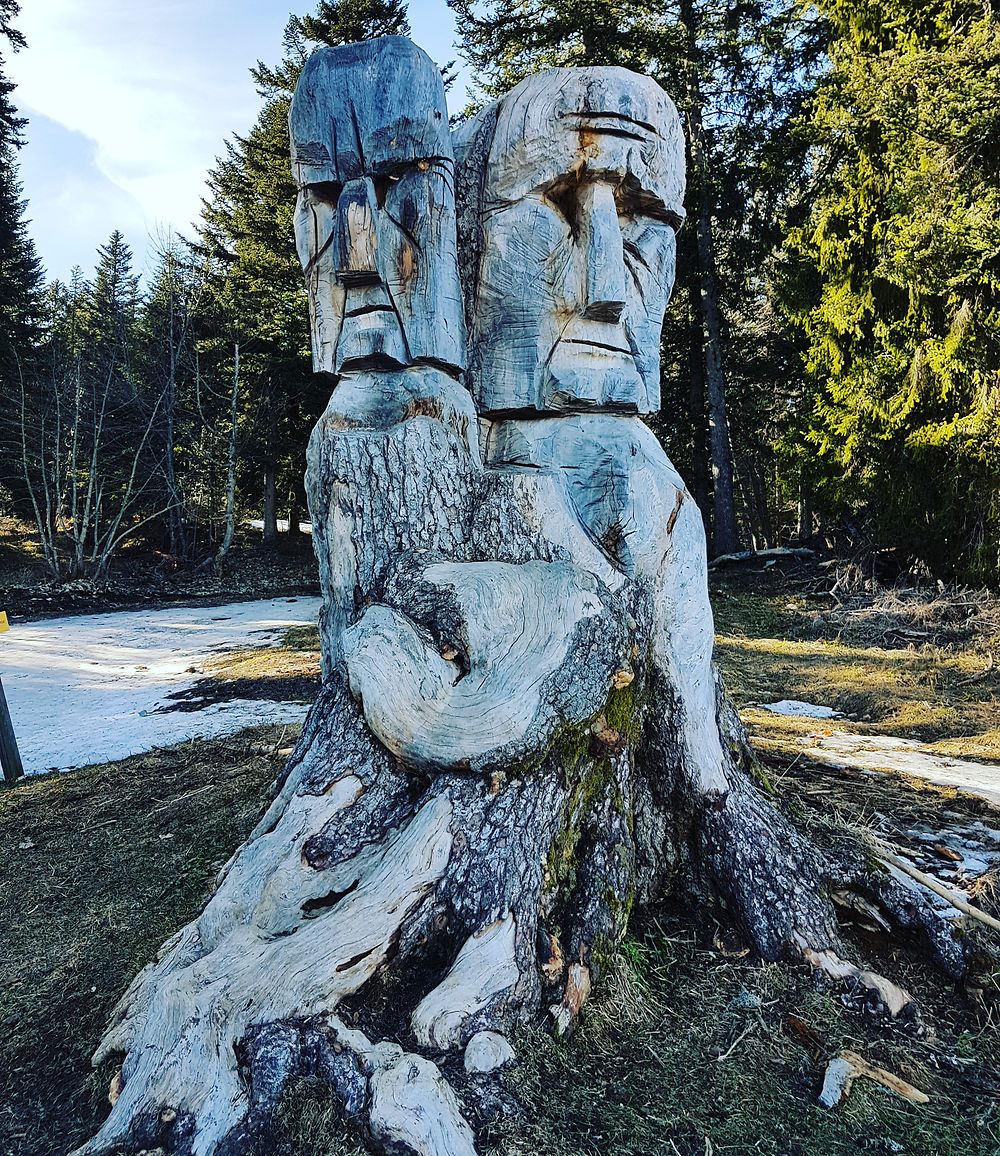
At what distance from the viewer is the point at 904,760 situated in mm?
4719

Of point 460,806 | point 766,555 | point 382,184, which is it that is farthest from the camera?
point 766,555

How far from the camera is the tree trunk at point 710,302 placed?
13102mm

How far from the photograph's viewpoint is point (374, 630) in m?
2.53

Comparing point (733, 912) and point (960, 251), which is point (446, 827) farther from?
point (960, 251)

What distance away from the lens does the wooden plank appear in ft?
17.5

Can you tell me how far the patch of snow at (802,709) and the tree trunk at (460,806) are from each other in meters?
3.14

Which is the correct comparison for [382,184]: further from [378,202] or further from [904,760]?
[904,760]

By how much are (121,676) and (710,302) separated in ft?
36.5

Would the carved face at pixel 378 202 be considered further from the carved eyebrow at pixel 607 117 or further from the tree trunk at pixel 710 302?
the tree trunk at pixel 710 302

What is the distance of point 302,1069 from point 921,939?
2.08 meters

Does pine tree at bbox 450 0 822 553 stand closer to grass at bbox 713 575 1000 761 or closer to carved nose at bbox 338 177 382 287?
grass at bbox 713 575 1000 761

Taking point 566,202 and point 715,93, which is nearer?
point 566,202

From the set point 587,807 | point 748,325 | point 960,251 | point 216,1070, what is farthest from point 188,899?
point 748,325

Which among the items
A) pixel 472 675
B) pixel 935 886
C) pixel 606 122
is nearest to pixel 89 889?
pixel 472 675
